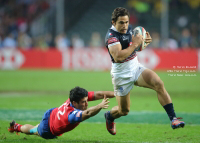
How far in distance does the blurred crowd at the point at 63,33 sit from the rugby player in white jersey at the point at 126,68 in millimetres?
17082

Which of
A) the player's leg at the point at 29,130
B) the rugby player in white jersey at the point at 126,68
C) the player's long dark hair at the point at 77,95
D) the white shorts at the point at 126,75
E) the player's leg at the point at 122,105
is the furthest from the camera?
the player's leg at the point at 29,130

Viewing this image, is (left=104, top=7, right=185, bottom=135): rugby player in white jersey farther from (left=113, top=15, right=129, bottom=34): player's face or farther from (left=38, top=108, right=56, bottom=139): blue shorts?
(left=38, top=108, right=56, bottom=139): blue shorts

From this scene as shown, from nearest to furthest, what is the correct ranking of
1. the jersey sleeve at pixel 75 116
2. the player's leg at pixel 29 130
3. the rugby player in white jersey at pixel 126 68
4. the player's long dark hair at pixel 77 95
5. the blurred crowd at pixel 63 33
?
the jersey sleeve at pixel 75 116 < the player's long dark hair at pixel 77 95 < the rugby player in white jersey at pixel 126 68 < the player's leg at pixel 29 130 < the blurred crowd at pixel 63 33

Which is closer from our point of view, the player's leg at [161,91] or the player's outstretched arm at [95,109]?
the player's outstretched arm at [95,109]

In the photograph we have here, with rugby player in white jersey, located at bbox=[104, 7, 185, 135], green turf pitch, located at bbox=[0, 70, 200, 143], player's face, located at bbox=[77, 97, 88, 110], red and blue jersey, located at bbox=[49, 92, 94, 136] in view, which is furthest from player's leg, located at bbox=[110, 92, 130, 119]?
red and blue jersey, located at bbox=[49, 92, 94, 136]

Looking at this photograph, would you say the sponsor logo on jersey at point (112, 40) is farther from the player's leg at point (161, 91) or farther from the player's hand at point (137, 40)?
the player's leg at point (161, 91)

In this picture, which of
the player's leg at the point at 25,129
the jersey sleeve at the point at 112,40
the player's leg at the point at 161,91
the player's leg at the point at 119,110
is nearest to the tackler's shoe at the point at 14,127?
the player's leg at the point at 25,129

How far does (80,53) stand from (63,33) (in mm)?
3400

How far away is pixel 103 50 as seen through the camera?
23.2 m

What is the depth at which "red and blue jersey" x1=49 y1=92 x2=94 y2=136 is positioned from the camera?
19.0 ft

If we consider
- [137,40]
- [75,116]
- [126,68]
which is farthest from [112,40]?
[75,116]

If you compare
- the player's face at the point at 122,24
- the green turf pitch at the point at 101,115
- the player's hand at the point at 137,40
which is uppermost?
the player's face at the point at 122,24

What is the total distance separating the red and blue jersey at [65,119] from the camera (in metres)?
5.80

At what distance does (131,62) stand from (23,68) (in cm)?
1814
